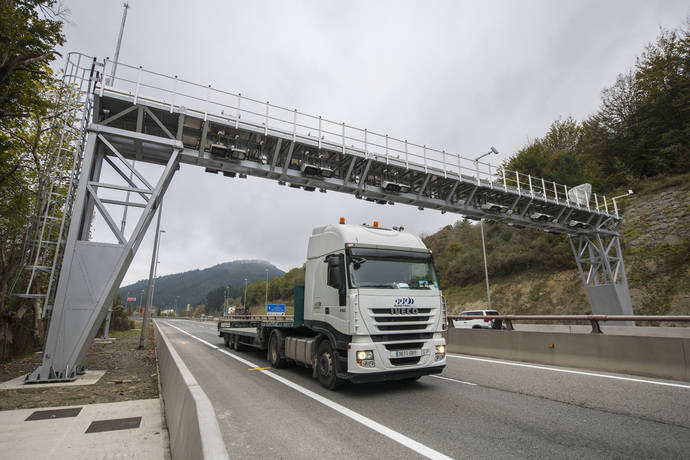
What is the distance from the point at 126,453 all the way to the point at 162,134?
10925mm

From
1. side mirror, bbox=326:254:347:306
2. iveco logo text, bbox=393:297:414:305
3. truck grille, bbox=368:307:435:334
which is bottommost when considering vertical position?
truck grille, bbox=368:307:435:334

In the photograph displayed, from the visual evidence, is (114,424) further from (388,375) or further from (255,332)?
(255,332)

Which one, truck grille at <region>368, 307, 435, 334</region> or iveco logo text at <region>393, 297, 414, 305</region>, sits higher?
iveco logo text at <region>393, 297, 414, 305</region>

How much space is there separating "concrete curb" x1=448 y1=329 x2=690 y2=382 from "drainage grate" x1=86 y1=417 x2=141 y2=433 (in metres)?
9.71

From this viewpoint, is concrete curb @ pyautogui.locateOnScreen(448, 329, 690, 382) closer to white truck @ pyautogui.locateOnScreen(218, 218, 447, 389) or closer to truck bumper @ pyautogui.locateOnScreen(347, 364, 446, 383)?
white truck @ pyautogui.locateOnScreen(218, 218, 447, 389)

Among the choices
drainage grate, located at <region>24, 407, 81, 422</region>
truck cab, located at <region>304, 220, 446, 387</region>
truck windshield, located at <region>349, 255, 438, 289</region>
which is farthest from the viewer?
truck windshield, located at <region>349, 255, 438, 289</region>

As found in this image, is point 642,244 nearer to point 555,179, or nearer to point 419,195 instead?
point 555,179

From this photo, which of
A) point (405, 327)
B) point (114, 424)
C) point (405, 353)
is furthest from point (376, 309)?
point (114, 424)

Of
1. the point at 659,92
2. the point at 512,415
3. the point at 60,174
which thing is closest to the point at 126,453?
the point at 512,415

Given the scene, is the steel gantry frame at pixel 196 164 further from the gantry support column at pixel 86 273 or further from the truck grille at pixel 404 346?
→ the truck grille at pixel 404 346

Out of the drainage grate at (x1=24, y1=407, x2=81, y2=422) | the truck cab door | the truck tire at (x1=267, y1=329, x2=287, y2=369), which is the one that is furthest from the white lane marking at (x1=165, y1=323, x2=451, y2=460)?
the drainage grate at (x1=24, y1=407, x2=81, y2=422)

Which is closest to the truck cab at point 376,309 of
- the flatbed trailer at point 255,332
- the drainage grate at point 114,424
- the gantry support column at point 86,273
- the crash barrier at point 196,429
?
the flatbed trailer at point 255,332

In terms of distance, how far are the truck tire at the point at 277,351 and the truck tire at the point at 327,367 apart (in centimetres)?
245

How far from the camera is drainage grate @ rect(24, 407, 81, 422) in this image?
6137 millimetres
